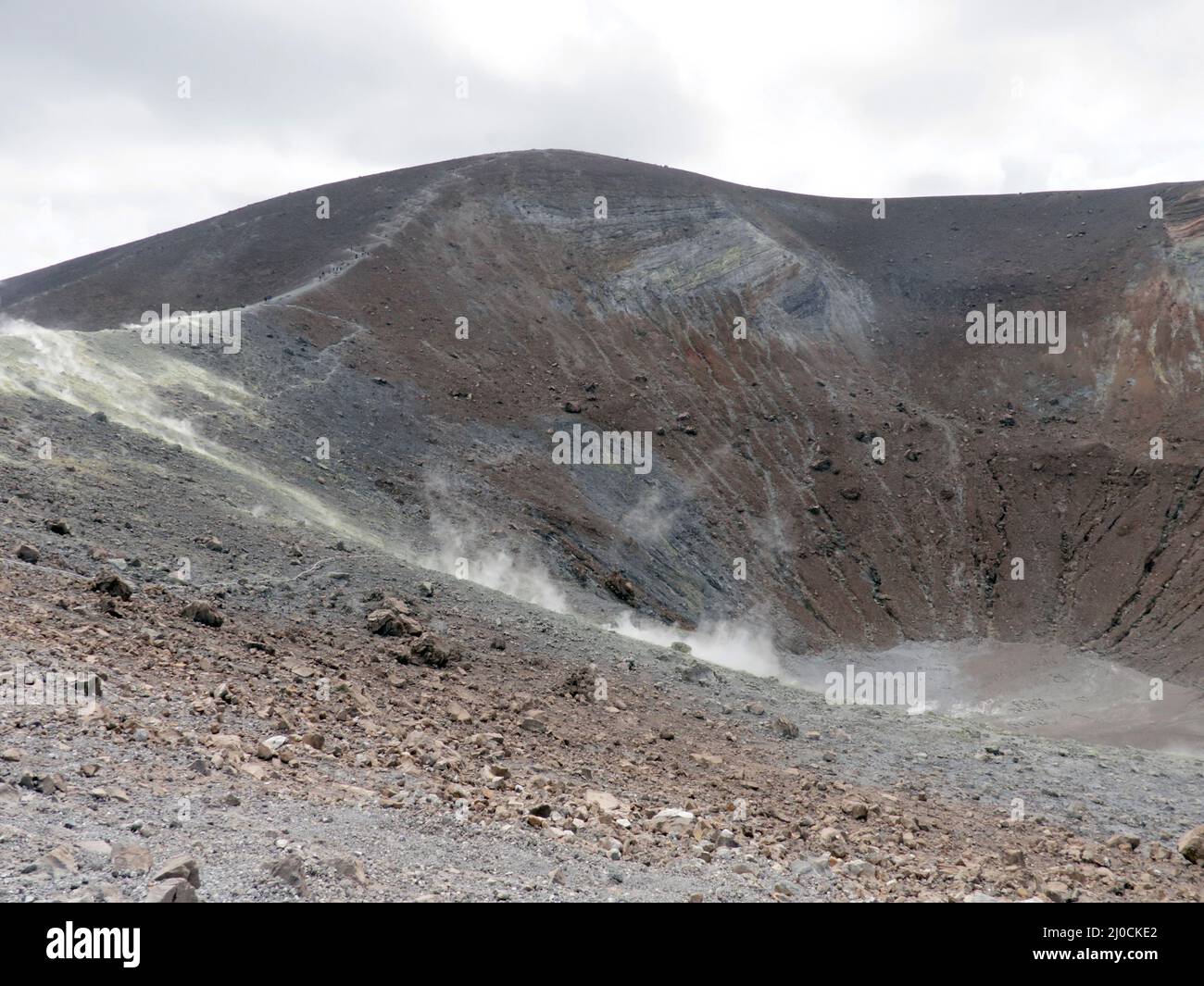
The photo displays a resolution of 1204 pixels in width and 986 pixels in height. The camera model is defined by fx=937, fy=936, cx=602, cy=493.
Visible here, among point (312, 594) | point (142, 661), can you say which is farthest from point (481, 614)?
point (142, 661)

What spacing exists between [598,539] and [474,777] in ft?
55.6

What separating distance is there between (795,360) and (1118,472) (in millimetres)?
13211

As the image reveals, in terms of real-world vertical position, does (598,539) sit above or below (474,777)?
above

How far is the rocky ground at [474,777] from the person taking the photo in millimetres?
6250

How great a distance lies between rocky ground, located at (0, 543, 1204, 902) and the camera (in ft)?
20.5

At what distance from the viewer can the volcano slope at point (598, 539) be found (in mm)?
7848

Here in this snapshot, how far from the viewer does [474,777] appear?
893 centimetres

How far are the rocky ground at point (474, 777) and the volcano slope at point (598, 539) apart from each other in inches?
2.4

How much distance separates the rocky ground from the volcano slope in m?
0.06

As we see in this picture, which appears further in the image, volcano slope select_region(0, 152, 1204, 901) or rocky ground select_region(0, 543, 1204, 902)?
volcano slope select_region(0, 152, 1204, 901)

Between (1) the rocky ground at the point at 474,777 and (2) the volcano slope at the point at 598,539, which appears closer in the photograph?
(1) the rocky ground at the point at 474,777

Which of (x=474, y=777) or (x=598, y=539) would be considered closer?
(x=474, y=777)

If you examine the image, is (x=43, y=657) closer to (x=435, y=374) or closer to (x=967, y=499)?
(x=435, y=374)

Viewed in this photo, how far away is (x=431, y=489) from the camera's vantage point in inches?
978
